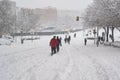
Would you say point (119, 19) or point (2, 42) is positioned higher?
point (119, 19)

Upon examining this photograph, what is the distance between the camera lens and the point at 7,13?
61.5 meters

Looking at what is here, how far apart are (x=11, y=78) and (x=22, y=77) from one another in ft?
1.62

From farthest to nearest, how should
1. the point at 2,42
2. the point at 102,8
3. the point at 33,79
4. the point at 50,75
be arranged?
the point at 2,42 → the point at 102,8 → the point at 50,75 → the point at 33,79

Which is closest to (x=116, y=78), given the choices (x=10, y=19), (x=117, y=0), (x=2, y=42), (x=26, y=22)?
(x=117, y=0)

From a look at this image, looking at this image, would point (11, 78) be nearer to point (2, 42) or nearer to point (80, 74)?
point (80, 74)

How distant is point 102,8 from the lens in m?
26.5

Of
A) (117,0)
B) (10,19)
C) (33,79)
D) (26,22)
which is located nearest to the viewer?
(33,79)

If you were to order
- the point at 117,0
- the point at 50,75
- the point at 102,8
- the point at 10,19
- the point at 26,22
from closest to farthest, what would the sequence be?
1. the point at 50,75
2. the point at 117,0
3. the point at 102,8
4. the point at 10,19
5. the point at 26,22

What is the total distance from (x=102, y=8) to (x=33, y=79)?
17.3 metres

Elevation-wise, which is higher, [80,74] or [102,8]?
[102,8]

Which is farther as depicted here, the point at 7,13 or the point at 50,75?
the point at 7,13

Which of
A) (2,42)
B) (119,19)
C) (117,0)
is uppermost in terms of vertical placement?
(117,0)

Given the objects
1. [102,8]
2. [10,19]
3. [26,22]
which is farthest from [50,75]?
[26,22]

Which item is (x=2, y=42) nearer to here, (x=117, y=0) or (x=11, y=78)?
(x=117, y=0)
